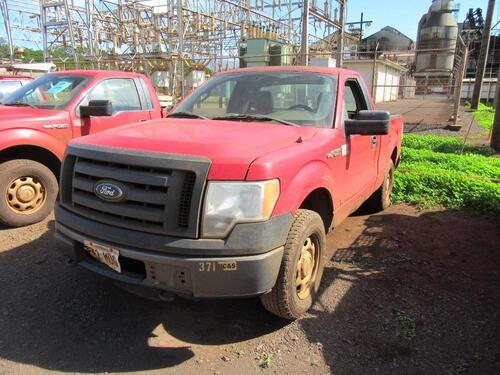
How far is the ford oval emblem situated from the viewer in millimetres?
2703

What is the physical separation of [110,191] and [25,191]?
9.32ft

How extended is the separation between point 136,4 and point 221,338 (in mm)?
26939

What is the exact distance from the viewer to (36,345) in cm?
291

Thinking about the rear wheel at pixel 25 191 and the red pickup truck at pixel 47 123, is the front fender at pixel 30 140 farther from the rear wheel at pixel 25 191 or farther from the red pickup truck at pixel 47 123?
the rear wheel at pixel 25 191

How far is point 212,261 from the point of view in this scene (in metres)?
2.51

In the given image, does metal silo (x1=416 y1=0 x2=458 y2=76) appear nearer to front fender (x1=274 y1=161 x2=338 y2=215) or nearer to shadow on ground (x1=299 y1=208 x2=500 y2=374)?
shadow on ground (x1=299 y1=208 x2=500 y2=374)

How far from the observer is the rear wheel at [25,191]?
4824 mm

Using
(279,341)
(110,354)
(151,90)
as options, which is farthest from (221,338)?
A: (151,90)

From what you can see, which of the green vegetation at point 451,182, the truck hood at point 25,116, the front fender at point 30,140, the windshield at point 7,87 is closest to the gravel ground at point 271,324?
the front fender at point 30,140

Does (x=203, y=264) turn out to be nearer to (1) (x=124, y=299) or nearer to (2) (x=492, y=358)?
(1) (x=124, y=299)

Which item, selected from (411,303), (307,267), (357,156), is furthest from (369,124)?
(411,303)

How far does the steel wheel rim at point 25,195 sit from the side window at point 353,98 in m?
3.73

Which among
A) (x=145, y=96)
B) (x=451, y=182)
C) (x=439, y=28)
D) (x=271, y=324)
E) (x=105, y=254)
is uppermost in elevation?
(x=439, y=28)

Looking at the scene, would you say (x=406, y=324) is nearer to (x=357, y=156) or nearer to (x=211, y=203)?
(x=357, y=156)
